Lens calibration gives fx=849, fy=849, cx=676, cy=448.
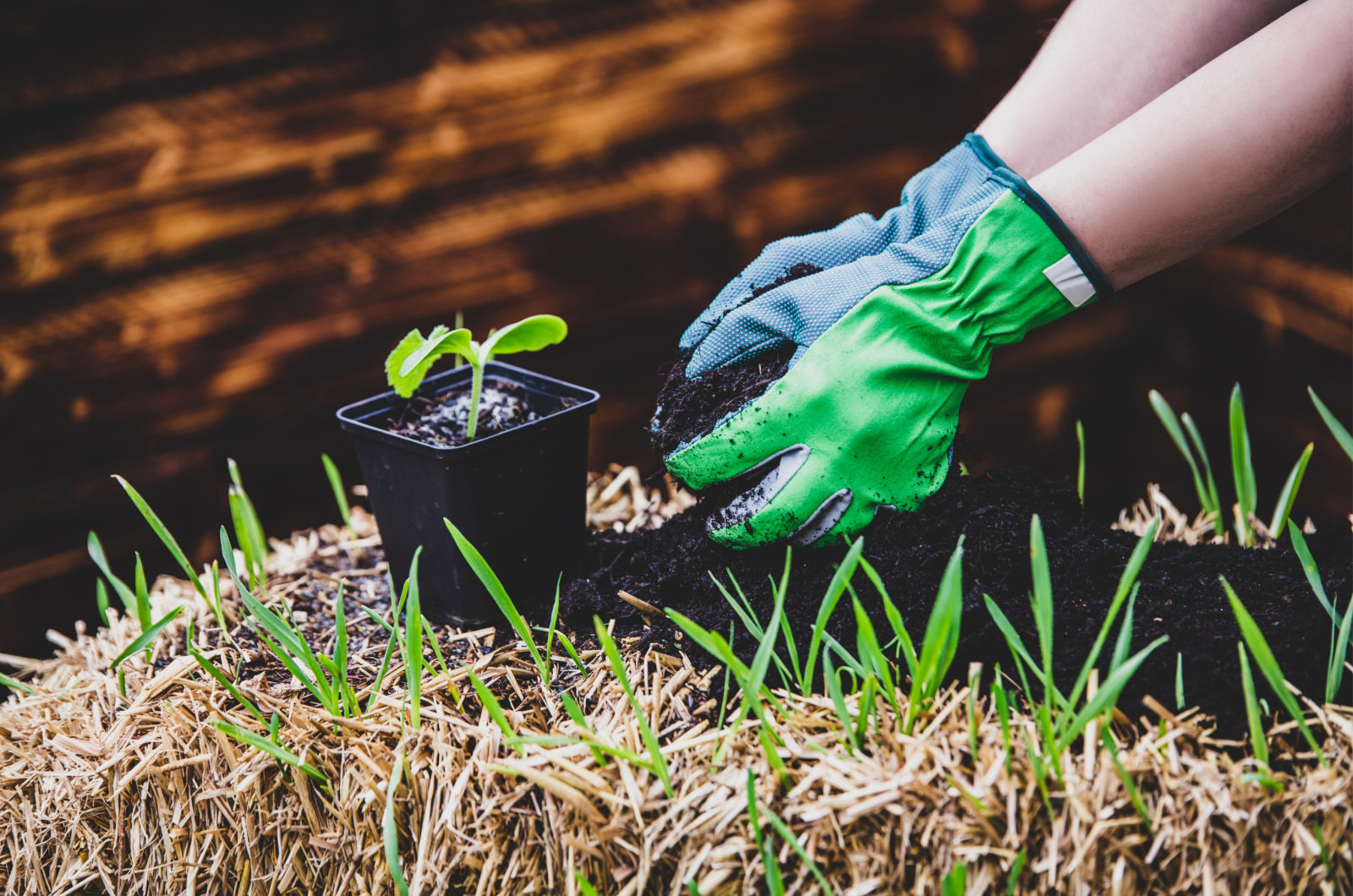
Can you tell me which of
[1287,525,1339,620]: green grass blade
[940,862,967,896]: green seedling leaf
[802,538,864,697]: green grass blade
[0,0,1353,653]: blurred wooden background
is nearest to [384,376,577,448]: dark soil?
[802,538,864,697]: green grass blade

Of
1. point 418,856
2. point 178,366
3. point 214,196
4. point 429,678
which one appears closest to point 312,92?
point 214,196

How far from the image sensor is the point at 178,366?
1.63 meters

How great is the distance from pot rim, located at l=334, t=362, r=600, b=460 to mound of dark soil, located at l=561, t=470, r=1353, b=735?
0.16 m

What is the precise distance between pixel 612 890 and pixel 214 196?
4.76ft

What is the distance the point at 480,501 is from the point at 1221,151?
27.3 inches

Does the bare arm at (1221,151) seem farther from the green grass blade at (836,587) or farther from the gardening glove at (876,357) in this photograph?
the green grass blade at (836,587)

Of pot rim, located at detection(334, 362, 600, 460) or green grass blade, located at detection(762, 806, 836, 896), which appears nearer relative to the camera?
green grass blade, located at detection(762, 806, 836, 896)

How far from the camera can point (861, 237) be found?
0.91 meters

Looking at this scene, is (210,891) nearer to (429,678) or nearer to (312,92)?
(429,678)

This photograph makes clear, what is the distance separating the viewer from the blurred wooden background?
1.49 m

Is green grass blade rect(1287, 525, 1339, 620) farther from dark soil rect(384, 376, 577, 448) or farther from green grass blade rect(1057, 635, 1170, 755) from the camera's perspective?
dark soil rect(384, 376, 577, 448)

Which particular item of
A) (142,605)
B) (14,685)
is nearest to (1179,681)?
(142,605)

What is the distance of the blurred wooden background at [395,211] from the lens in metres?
1.49

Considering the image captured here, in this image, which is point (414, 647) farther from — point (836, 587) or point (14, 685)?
point (14, 685)
